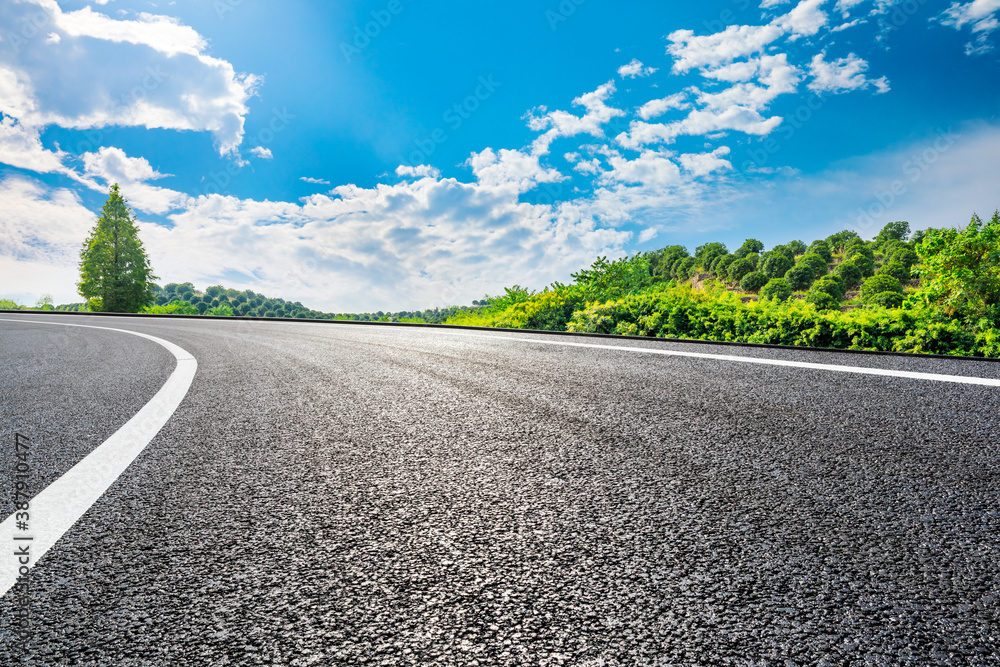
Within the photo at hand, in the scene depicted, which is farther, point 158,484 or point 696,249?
point 696,249

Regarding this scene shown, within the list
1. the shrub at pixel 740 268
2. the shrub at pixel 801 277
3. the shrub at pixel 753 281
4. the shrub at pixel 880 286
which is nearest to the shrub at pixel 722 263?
the shrub at pixel 740 268

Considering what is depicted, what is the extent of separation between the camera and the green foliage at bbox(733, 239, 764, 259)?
303 feet

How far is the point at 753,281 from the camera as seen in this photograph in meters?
80.9

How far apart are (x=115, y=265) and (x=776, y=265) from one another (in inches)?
3454

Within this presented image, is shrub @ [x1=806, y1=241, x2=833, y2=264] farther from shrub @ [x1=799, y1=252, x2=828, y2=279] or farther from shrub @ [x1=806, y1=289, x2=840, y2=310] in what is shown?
shrub @ [x1=806, y1=289, x2=840, y2=310]

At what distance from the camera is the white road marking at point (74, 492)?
5.11 feet

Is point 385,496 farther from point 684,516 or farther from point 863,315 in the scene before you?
point 863,315

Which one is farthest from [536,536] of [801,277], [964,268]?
[801,277]

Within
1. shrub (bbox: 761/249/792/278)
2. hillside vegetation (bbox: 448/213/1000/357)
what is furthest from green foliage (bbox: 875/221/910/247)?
hillside vegetation (bbox: 448/213/1000/357)

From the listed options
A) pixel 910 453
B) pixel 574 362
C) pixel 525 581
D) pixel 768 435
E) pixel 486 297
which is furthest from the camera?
pixel 486 297

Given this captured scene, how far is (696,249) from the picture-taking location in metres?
97.4

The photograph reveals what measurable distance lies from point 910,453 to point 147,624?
2.90 metres

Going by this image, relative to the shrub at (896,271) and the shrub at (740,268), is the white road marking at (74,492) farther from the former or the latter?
the shrub at (740,268)

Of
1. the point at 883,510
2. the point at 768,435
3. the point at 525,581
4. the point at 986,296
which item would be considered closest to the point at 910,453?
the point at 768,435
